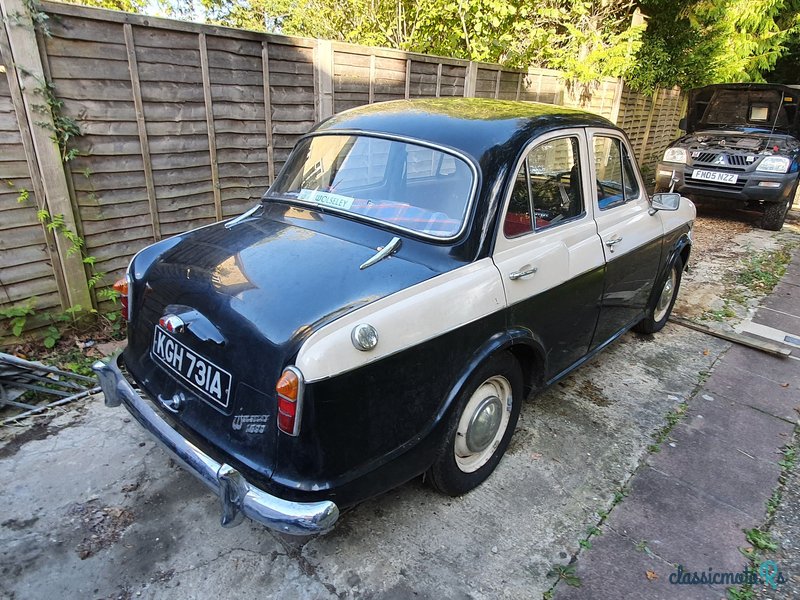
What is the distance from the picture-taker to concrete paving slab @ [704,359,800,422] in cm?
370

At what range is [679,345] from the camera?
462 centimetres

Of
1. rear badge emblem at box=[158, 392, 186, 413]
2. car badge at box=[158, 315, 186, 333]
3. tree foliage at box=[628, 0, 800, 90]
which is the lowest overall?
rear badge emblem at box=[158, 392, 186, 413]

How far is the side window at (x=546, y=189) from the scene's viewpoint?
2646mm

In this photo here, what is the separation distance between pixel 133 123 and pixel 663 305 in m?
4.90

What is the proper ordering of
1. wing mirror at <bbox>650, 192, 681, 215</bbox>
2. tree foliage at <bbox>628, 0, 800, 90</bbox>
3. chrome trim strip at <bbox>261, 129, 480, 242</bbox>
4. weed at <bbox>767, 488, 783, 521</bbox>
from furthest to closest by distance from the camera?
tree foliage at <bbox>628, 0, 800, 90</bbox> → wing mirror at <bbox>650, 192, 681, 215</bbox> → weed at <bbox>767, 488, 783, 521</bbox> → chrome trim strip at <bbox>261, 129, 480, 242</bbox>

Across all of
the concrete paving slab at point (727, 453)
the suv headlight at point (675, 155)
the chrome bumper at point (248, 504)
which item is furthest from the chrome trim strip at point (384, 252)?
the suv headlight at point (675, 155)

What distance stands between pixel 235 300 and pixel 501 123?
1694 millimetres

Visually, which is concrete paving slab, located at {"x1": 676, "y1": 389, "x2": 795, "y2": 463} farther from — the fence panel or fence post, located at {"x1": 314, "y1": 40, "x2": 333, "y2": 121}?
the fence panel

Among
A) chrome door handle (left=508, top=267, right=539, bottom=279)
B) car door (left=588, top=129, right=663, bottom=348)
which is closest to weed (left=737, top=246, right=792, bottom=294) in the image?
car door (left=588, top=129, right=663, bottom=348)

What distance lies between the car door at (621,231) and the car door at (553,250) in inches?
5.9

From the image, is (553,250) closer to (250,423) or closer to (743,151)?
(250,423)

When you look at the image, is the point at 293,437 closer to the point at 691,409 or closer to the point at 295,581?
the point at 295,581

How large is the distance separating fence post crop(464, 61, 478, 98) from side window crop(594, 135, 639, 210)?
144 inches

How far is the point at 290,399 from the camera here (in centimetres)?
182
